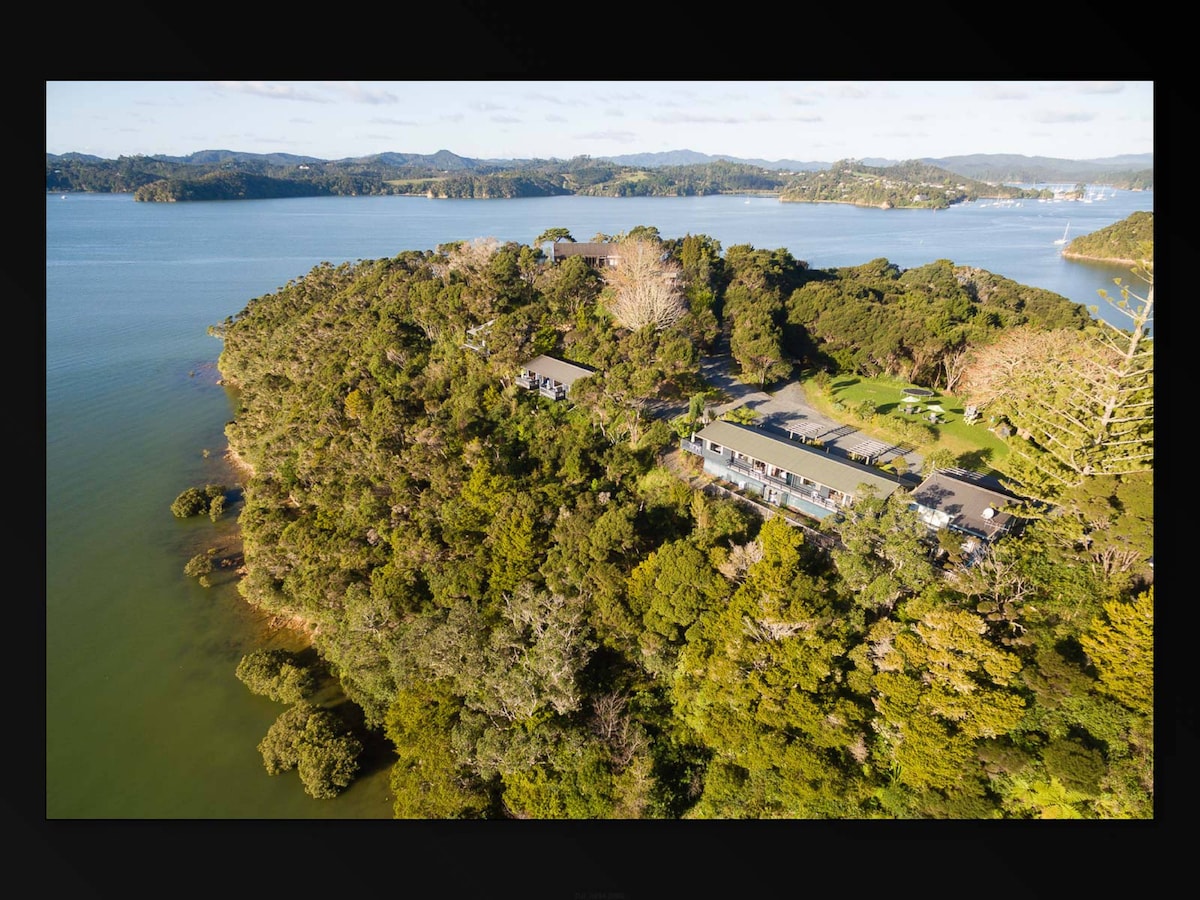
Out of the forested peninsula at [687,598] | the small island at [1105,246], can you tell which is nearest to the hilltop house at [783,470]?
the forested peninsula at [687,598]

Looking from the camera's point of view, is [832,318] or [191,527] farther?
[832,318]

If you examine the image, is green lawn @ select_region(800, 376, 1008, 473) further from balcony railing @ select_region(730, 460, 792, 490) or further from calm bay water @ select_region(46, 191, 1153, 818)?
calm bay water @ select_region(46, 191, 1153, 818)

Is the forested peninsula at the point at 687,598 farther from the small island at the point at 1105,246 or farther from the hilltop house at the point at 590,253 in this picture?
the small island at the point at 1105,246

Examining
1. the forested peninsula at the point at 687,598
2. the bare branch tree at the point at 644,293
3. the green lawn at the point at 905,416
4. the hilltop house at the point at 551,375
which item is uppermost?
the bare branch tree at the point at 644,293

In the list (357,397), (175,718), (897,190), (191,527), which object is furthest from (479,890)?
(897,190)

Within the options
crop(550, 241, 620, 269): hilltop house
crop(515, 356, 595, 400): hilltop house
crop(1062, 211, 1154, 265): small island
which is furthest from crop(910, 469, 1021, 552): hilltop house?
crop(1062, 211, 1154, 265): small island

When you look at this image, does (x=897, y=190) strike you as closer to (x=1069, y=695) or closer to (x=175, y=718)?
(x=1069, y=695)
